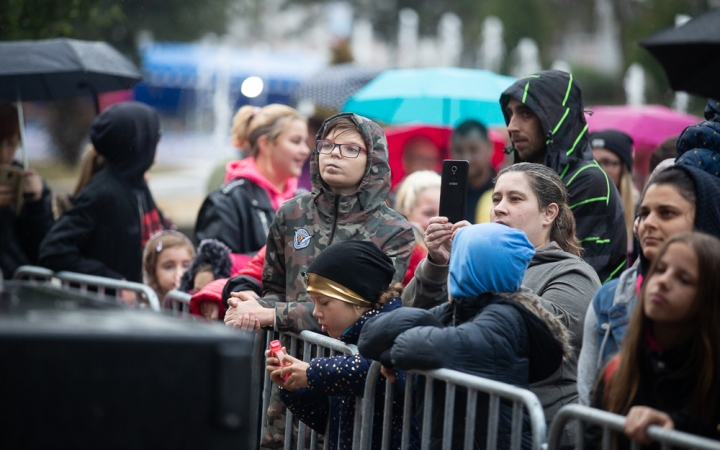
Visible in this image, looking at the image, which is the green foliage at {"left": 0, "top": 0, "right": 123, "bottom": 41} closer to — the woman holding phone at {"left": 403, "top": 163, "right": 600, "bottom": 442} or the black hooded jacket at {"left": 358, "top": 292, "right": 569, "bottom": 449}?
the woman holding phone at {"left": 403, "top": 163, "right": 600, "bottom": 442}

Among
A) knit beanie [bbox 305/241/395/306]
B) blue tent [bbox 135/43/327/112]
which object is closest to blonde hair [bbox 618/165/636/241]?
knit beanie [bbox 305/241/395/306]

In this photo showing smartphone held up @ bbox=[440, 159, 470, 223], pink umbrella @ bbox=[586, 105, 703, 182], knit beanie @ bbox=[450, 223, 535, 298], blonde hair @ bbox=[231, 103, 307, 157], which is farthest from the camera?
pink umbrella @ bbox=[586, 105, 703, 182]

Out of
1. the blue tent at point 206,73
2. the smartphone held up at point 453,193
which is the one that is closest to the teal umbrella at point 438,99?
Answer: the smartphone held up at point 453,193

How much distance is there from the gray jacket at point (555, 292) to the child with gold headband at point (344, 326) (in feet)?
0.57

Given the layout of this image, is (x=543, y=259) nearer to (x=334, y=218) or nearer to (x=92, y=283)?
(x=334, y=218)

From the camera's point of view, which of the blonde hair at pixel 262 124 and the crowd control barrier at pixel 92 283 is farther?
the blonde hair at pixel 262 124

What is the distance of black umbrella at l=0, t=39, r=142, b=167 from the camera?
7.35 m

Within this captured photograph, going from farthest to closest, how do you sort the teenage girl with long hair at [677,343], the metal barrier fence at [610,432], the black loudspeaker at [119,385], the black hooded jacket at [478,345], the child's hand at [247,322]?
the child's hand at [247,322] → the black hooded jacket at [478,345] → the teenage girl with long hair at [677,343] → the metal barrier fence at [610,432] → the black loudspeaker at [119,385]

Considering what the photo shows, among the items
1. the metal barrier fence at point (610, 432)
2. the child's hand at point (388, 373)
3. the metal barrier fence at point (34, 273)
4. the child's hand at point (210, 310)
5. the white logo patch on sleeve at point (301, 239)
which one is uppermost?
the white logo patch on sleeve at point (301, 239)

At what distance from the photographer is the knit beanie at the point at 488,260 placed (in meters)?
3.60

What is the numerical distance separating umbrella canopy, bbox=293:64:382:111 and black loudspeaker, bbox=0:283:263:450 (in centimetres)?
878

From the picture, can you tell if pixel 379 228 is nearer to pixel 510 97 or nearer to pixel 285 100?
pixel 510 97

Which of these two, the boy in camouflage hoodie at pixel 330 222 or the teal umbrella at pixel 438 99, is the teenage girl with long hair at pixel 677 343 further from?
the teal umbrella at pixel 438 99

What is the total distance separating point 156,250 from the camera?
657 cm
